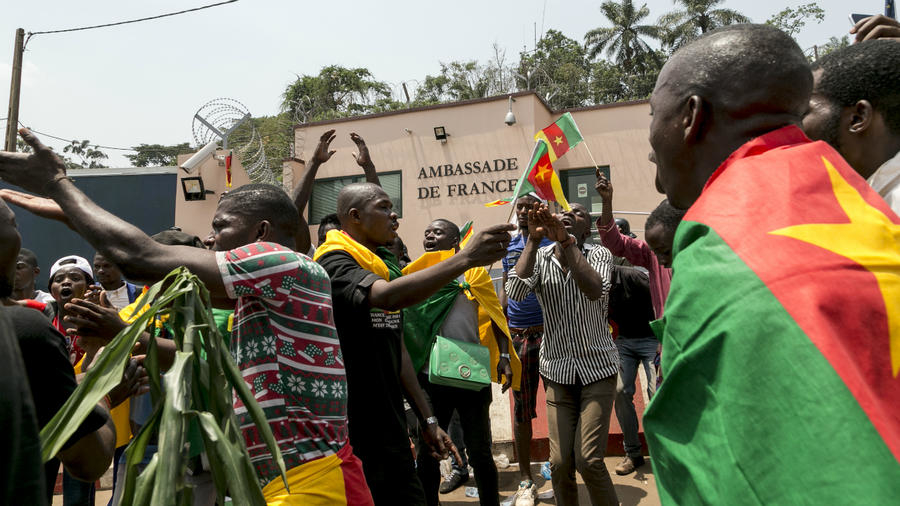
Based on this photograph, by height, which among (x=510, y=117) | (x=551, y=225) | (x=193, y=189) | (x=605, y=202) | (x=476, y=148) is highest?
(x=510, y=117)

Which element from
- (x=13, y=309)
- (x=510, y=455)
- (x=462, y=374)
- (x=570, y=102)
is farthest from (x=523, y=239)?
(x=570, y=102)

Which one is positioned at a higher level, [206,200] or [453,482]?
[206,200]

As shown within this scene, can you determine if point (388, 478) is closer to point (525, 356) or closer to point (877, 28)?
point (877, 28)

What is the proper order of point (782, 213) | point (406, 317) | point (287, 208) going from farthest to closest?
point (406, 317), point (287, 208), point (782, 213)

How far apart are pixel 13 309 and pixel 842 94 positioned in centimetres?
242

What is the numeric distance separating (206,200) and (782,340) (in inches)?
803

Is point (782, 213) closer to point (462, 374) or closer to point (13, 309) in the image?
point (13, 309)

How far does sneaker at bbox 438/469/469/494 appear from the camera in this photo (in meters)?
6.07

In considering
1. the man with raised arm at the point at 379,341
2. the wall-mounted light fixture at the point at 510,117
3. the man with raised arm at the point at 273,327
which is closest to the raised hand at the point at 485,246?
the man with raised arm at the point at 379,341

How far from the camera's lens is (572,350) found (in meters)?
4.77

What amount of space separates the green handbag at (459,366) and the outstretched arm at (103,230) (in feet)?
9.64

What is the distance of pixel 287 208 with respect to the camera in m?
2.74

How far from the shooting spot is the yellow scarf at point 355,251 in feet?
10.9

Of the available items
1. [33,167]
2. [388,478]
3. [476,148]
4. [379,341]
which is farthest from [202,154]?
[33,167]
